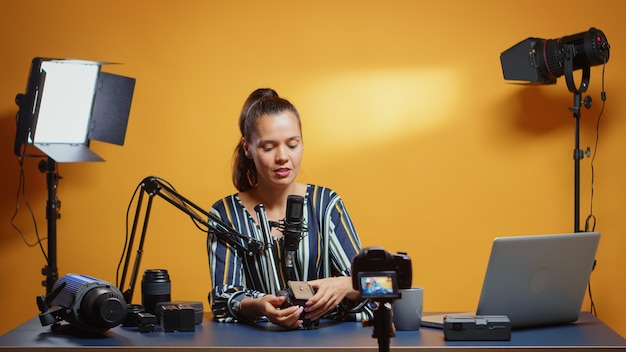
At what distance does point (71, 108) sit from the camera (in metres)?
3.97

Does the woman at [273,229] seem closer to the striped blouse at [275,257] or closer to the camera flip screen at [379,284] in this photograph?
the striped blouse at [275,257]

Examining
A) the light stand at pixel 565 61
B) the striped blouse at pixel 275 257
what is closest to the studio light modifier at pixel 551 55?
the light stand at pixel 565 61

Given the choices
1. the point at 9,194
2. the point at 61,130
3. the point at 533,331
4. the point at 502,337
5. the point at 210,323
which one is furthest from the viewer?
the point at 9,194

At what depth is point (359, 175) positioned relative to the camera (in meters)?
4.43

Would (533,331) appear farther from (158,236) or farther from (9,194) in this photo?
(9,194)

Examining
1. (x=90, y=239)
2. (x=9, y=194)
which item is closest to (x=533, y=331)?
(x=90, y=239)

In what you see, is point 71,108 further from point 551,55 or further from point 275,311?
point 551,55

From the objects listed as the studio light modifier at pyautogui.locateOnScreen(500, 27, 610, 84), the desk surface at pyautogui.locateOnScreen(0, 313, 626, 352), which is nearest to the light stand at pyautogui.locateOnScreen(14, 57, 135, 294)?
the desk surface at pyautogui.locateOnScreen(0, 313, 626, 352)

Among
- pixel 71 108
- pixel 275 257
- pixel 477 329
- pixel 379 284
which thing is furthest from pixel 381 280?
pixel 71 108

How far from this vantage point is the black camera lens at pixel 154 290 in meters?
2.46

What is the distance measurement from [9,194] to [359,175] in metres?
1.80

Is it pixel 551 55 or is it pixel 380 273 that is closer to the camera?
pixel 380 273

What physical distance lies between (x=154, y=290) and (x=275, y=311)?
16.4 inches

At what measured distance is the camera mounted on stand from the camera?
5.42 ft
